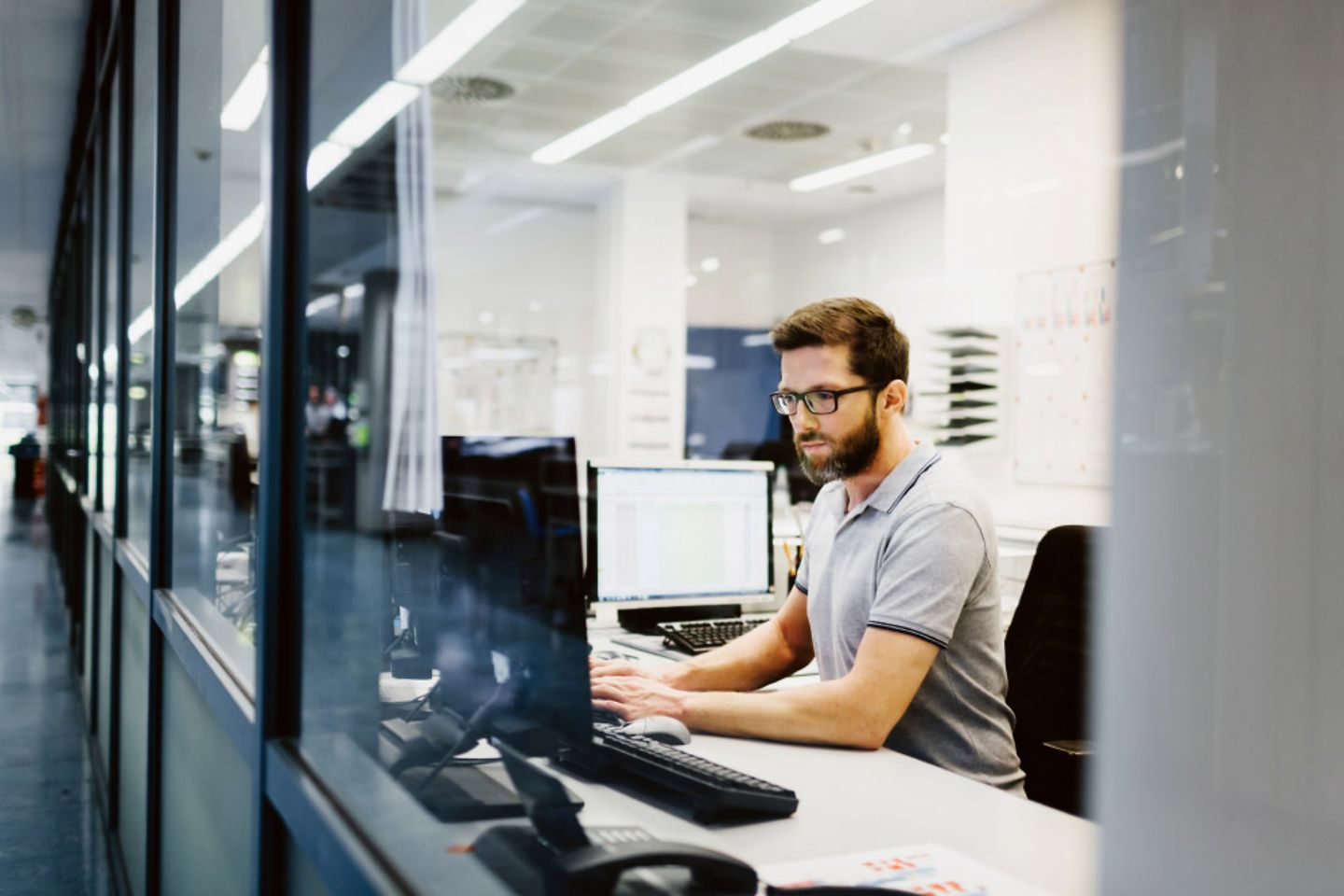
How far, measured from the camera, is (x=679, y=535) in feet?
9.02

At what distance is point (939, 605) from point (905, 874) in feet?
2.25

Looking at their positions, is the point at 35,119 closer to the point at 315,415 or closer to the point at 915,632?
the point at 315,415

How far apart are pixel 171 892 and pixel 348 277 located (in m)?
1.46

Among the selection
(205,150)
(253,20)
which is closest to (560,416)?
(205,150)

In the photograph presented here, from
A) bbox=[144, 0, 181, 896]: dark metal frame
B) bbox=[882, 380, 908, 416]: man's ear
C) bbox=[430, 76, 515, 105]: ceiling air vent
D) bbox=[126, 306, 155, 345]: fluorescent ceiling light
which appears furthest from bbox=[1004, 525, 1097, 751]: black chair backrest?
bbox=[430, 76, 515, 105]: ceiling air vent

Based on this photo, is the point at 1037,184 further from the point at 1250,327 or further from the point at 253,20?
the point at 1250,327

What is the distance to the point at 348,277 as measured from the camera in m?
1.46

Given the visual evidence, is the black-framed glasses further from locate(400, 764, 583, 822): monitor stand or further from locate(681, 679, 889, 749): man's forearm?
locate(400, 764, 583, 822): monitor stand

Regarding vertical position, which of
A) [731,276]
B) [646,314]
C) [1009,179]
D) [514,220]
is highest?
[514,220]

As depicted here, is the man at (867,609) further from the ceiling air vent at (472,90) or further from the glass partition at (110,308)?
the ceiling air vent at (472,90)

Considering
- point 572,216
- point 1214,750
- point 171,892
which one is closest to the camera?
point 1214,750

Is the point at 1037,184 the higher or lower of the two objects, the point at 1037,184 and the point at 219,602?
the higher

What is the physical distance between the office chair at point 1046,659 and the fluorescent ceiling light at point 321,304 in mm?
1457

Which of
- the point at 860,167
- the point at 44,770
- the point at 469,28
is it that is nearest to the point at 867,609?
the point at 44,770
